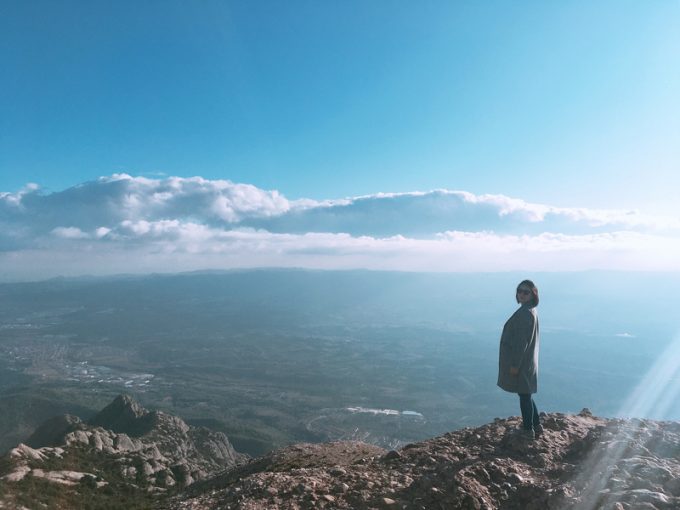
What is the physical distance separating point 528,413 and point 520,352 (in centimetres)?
181

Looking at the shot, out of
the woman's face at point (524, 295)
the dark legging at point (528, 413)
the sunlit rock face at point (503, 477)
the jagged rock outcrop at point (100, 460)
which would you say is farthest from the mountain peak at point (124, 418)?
the woman's face at point (524, 295)

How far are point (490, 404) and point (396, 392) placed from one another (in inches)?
1319

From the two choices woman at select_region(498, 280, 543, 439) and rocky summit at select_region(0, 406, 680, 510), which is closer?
rocky summit at select_region(0, 406, 680, 510)

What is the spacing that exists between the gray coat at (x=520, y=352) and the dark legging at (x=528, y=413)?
379 millimetres

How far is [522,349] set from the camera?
996 cm

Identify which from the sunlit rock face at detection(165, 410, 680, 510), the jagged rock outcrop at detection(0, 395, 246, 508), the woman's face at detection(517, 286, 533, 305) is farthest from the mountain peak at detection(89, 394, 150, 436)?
the woman's face at detection(517, 286, 533, 305)

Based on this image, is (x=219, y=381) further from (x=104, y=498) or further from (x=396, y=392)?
(x=104, y=498)

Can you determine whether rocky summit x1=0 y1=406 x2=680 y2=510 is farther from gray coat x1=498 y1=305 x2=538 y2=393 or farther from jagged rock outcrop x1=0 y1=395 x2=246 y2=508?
jagged rock outcrop x1=0 y1=395 x2=246 y2=508

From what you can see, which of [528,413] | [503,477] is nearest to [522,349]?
[528,413]

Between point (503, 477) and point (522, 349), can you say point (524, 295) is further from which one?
point (503, 477)

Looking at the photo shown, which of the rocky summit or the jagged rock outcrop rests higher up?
the rocky summit

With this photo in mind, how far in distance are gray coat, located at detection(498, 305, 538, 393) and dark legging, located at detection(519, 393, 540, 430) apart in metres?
0.38

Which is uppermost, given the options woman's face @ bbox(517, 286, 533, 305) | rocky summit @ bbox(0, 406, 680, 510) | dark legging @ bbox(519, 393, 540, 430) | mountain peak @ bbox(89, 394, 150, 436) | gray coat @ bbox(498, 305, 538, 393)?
woman's face @ bbox(517, 286, 533, 305)

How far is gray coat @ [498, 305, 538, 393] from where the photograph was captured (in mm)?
9953
